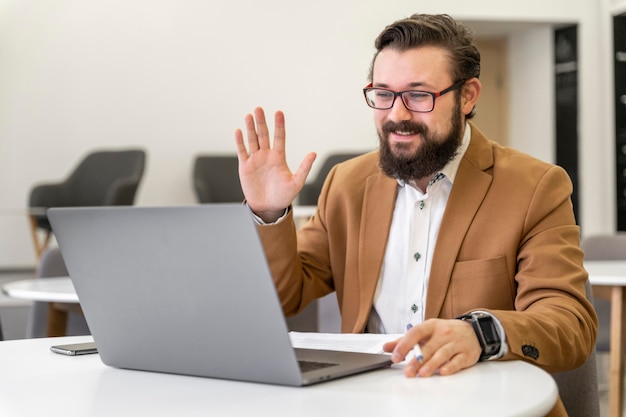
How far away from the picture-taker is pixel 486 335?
4.57 feet

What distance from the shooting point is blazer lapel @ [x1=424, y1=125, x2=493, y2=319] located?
72.2 inches

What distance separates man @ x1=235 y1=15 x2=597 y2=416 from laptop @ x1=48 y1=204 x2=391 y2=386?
474 millimetres

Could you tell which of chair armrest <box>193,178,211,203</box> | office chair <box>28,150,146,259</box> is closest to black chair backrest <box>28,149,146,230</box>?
office chair <box>28,150,146,259</box>

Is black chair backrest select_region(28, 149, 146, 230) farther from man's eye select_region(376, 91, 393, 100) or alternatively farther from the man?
man's eye select_region(376, 91, 393, 100)

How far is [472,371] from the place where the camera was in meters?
1.32

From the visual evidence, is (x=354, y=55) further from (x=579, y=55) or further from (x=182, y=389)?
(x=182, y=389)

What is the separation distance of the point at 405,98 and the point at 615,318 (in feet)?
5.10

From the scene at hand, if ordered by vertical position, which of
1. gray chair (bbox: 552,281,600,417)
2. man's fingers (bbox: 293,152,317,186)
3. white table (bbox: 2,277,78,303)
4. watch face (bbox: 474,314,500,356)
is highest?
man's fingers (bbox: 293,152,317,186)

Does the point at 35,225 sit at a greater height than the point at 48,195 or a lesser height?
lesser

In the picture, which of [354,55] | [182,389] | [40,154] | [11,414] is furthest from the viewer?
[354,55]

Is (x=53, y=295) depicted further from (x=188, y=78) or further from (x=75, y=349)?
(x=188, y=78)

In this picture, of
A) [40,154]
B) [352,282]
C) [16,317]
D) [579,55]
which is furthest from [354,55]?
[352,282]

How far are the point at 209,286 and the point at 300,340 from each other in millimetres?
402

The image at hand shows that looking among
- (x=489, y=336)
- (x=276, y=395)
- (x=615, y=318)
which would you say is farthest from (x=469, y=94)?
(x=615, y=318)
